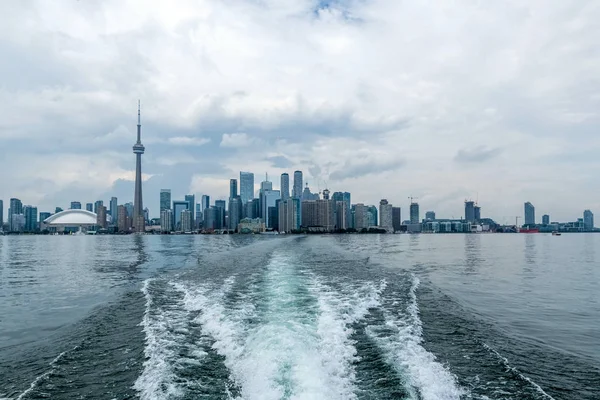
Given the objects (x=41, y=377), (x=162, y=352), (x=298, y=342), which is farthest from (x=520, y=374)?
(x=41, y=377)

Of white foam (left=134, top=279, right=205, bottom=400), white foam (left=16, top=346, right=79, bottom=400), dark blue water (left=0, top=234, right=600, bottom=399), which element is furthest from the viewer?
dark blue water (left=0, top=234, right=600, bottom=399)

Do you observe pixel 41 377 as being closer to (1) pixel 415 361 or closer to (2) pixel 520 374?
(1) pixel 415 361

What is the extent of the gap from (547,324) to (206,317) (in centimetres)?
1331

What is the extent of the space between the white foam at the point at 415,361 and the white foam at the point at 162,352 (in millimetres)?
5101

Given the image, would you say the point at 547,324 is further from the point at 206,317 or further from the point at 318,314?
the point at 206,317

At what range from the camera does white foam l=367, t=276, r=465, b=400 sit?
820 centimetres

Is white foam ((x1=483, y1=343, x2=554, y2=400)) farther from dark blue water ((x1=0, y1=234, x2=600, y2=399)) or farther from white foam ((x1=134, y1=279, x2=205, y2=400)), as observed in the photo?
white foam ((x1=134, y1=279, x2=205, y2=400))

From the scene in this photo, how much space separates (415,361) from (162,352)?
22.2 ft

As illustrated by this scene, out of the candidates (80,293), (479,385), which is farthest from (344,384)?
(80,293)

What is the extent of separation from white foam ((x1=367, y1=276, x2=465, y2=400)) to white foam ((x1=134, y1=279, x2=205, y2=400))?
510cm

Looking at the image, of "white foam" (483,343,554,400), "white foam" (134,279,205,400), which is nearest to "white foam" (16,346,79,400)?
"white foam" (134,279,205,400)

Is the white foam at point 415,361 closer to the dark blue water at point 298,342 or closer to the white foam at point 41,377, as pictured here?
the dark blue water at point 298,342

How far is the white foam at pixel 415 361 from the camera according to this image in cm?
820

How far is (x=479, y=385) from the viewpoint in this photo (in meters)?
8.48
